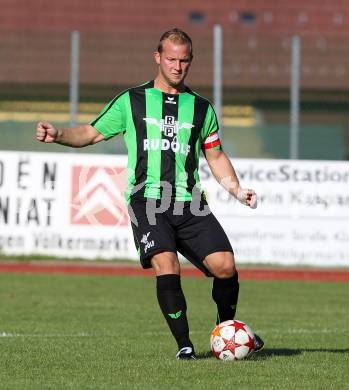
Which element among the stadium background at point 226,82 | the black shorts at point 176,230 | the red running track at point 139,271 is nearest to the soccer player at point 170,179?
the black shorts at point 176,230

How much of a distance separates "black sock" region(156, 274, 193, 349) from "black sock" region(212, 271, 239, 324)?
13.8 inches

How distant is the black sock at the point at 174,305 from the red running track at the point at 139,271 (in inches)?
396

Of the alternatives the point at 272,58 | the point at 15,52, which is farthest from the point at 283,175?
the point at 15,52

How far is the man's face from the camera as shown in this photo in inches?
290

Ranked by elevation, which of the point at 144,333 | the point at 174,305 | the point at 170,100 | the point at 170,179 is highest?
the point at 170,100

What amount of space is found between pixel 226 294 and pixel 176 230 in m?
0.57

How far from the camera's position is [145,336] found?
9328 mm

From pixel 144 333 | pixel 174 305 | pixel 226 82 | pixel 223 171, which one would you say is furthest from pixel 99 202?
pixel 174 305

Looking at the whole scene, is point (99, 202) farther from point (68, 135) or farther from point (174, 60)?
point (174, 60)

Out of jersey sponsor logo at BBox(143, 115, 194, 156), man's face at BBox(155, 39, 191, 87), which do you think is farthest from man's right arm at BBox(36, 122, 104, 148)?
man's face at BBox(155, 39, 191, 87)

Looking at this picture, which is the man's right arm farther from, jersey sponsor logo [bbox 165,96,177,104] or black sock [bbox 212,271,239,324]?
black sock [bbox 212,271,239,324]

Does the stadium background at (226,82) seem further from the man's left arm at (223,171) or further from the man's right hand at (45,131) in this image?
the man's right hand at (45,131)

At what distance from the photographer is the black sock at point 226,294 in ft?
24.8

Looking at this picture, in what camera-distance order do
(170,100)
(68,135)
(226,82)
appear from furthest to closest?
(226,82) → (170,100) → (68,135)
